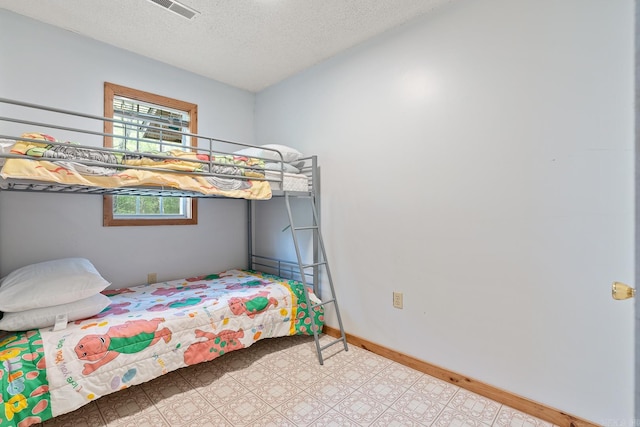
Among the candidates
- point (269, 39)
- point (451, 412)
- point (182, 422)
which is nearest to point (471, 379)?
point (451, 412)

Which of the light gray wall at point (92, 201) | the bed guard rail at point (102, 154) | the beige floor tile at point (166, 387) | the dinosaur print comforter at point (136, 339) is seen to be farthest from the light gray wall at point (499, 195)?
the light gray wall at point (92, 201)

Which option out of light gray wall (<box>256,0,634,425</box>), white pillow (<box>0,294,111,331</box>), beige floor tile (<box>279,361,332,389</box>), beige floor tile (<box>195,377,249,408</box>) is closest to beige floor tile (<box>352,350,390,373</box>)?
light gray wall (<box>256,0,634,425</box>)

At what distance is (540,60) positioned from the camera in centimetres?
165

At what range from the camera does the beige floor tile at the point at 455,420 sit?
1.60 meters

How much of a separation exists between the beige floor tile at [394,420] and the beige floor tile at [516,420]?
44 centimetres

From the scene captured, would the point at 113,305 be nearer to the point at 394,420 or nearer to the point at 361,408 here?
the point at 361,408

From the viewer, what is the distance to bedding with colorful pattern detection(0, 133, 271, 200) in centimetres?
148

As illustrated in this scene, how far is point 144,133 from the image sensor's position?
2.88 m

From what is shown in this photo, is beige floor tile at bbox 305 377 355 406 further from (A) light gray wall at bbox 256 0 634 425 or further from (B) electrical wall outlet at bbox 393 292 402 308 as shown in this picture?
(B) electrical wall outlet at bbox 393 292 402 308

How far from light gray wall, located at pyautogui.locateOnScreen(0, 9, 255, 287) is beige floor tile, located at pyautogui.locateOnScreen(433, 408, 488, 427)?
244cm

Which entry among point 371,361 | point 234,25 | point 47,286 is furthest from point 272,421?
point 234,25

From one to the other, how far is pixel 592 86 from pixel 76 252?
11.5 feet

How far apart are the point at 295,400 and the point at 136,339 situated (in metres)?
0.98

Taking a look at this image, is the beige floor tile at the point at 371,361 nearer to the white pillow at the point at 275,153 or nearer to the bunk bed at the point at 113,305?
the bunk bed at the point at 113,305
